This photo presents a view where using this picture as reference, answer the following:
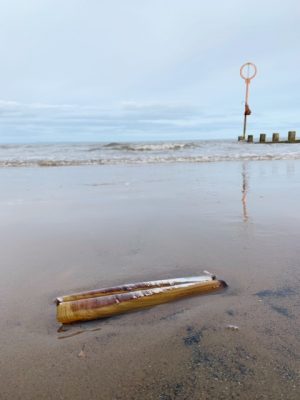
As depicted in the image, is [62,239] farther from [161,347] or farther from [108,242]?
[161,347]

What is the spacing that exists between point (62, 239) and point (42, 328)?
176 centimetres

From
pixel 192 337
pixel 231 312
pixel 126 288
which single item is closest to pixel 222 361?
pixel 192 337

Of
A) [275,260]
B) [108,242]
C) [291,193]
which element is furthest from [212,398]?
[291,193]

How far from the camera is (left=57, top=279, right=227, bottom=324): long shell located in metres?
1.94

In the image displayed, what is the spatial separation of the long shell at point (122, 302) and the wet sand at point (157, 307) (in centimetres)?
6

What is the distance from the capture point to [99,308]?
198 centimetres

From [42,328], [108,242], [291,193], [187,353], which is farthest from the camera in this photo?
[291,193]

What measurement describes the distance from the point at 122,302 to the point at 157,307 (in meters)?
0.22

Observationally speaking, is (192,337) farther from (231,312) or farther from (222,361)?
(231,312)

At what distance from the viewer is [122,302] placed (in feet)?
6.71

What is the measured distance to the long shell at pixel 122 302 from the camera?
1.94 meters

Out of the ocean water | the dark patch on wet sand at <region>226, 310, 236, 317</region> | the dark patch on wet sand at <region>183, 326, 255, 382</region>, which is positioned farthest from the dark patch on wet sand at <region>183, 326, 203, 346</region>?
the ocean water

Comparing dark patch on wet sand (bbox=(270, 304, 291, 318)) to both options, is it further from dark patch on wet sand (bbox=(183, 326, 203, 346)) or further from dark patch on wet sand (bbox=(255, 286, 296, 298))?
dark patch on wet sand (bbox=(183, 326, 203, 346))

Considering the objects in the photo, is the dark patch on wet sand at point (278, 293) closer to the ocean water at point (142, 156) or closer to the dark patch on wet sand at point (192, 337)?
the dark patch on wet sand at point (192, 337)
